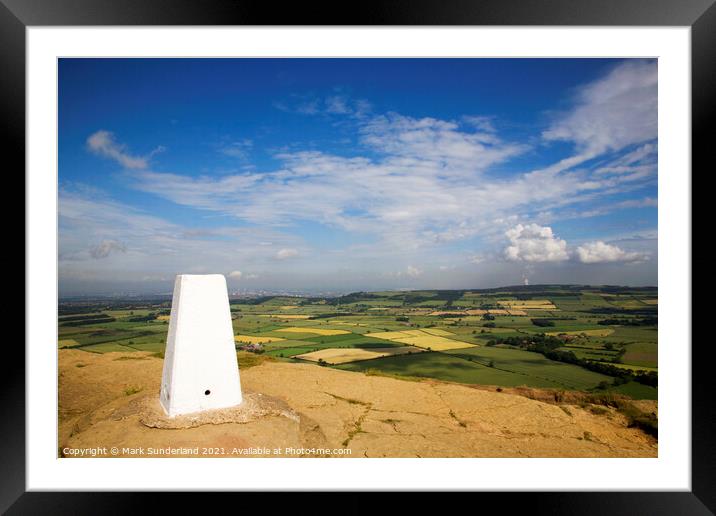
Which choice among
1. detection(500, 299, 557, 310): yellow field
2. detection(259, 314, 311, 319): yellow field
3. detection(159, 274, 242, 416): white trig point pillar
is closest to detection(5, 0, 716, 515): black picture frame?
detection(159, 274, 242, 416): white trig point pillar

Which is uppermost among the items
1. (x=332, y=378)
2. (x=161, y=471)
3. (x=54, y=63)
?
(x=54, y=63)

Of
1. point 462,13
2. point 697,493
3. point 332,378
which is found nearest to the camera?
point 462,13

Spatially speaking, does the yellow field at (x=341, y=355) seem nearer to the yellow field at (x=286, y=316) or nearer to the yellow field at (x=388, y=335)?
the yellow field at (x=388, y=335)

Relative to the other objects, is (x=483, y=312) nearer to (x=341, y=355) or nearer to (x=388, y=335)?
(x=388, y=335)

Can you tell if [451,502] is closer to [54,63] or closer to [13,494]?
[13,494]

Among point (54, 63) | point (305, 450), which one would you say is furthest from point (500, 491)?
point (54, 63)
